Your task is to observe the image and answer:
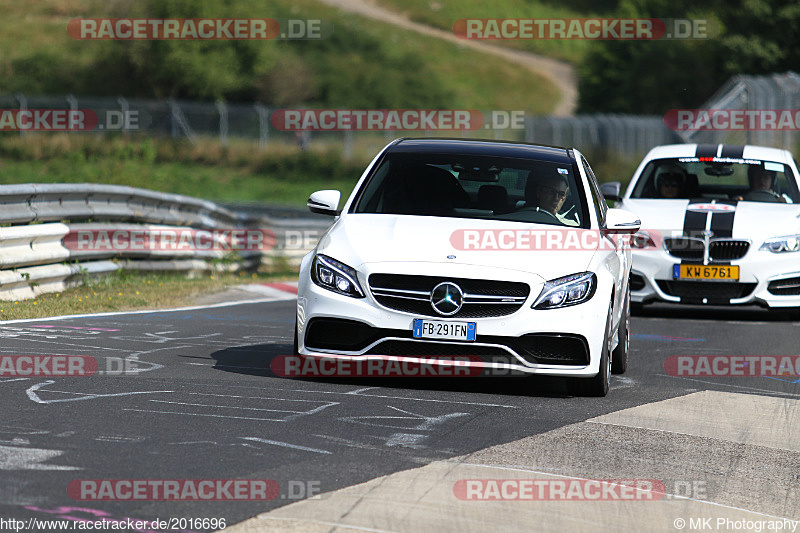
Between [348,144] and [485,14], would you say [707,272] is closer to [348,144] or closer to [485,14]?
[348,144]

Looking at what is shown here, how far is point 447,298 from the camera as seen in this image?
7922 mm

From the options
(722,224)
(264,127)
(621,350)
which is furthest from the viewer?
(264,127)

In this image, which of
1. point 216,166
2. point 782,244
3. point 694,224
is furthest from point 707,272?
point 216,166

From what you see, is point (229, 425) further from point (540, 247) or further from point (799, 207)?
point (799, 207)

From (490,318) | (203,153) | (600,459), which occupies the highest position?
(203,153)

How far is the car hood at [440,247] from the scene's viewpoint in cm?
804

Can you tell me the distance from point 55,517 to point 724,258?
10143 millimetres

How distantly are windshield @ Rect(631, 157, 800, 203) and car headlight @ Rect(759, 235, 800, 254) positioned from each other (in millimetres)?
910

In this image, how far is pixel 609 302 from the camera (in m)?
8.30

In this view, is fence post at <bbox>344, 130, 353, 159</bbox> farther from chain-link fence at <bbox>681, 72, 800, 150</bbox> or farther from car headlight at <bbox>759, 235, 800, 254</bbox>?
car headlight at <bbox>759, 235, 800, 254</bbox>

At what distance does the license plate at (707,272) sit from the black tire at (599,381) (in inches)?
219

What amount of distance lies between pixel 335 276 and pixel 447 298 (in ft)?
2.41

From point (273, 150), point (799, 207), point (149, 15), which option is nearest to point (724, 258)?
point (799, 207)

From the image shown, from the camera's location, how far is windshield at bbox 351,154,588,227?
8.97m
